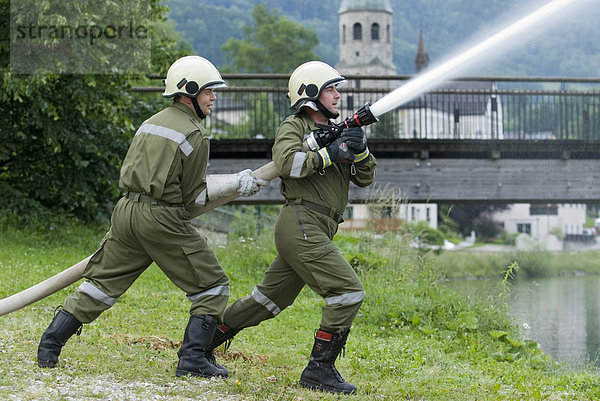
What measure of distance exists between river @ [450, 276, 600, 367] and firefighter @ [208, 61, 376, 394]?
395 centimetres

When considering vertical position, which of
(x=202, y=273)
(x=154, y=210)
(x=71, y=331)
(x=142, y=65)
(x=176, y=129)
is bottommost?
(x=71, y=331)

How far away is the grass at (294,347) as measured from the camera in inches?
196

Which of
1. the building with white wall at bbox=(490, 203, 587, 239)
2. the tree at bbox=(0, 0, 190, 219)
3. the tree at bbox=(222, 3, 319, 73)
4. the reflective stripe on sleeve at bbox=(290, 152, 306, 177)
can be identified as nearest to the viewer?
the reflective stripe on sleeve at bbox=(290, 152, 306, 177)

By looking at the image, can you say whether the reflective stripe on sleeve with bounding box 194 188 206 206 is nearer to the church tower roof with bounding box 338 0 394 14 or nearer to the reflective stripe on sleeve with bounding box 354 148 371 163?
the reflective stripe on sleeve with bounding box 354 148 371 163

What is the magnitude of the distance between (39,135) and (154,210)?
8.71 m

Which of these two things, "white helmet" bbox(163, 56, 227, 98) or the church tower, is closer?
"white helmet" bbox(163, 56, 227, 98)

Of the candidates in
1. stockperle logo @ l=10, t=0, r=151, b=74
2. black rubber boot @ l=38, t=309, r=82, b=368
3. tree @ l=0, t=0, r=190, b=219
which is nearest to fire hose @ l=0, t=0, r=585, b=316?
black rubber boot @ l=38, t=309, r=82, b=368

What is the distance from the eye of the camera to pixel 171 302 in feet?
28.5

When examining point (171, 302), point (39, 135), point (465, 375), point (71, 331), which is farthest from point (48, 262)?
point (465, 375)

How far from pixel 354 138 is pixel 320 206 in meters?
0.49

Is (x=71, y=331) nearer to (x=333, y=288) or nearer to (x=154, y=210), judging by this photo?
(x=154, y=210)

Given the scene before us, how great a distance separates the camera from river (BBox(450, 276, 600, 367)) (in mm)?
10429

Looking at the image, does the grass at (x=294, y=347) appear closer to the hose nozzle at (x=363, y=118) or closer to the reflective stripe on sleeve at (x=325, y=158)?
the reflective stripe on sleeve at (x=325, y=158)

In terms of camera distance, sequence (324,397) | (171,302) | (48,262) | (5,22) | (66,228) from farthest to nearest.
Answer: (66,228)
(5,22)
(48,262)
(171,302)
(324,397)
